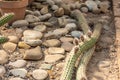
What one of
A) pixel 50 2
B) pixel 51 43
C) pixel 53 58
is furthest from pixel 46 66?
pixel 50 2

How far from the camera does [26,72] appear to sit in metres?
2.50

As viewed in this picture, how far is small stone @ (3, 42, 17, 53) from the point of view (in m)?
2.80

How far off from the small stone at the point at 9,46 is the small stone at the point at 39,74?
0.40m

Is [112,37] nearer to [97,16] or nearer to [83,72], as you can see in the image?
[97,16]

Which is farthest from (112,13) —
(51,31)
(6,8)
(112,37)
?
(6,8)

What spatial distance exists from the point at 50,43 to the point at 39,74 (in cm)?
52

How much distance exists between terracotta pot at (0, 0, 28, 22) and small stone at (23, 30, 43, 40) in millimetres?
250

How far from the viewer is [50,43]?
9.61 ft

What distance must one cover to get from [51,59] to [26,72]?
0.94 feet

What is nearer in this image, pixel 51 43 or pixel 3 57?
pixel 3 57

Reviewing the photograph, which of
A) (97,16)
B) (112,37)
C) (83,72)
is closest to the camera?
(83,72)

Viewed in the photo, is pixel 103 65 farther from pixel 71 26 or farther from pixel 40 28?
pixel 40 28

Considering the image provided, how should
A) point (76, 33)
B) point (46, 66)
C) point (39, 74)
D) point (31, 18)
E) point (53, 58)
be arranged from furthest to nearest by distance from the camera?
point (31, 18) → point (76, 33) → point (53, 58) → point (46, 66) → point (39, 74)

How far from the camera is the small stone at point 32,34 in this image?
9.76 feet
